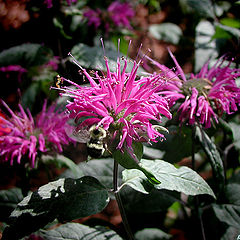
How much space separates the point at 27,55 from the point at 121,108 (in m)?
0.78

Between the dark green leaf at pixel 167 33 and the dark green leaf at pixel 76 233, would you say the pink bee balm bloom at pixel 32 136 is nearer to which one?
the dark green leaf at pixel 76 233

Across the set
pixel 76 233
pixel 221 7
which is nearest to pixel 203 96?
pixel 76 233

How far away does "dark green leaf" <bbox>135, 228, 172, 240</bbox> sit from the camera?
1093 millimetres

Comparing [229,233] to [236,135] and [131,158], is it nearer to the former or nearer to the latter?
[236,135]

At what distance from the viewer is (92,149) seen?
599 mm

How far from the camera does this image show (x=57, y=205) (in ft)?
2.07

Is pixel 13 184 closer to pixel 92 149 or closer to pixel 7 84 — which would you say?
pixel 7 84

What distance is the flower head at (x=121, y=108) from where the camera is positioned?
601 mm

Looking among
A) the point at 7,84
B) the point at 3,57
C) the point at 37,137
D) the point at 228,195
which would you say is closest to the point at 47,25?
Result: the point at 3,57

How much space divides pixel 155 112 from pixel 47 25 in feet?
2.78

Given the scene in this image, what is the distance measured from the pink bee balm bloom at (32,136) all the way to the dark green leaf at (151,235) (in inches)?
18.7

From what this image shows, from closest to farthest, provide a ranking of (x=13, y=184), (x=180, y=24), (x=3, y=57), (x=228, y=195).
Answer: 1. (x=228, y=195)
2. (x=3, y=57)
3. (x=13, y=184)
4. (x=180, y=24)

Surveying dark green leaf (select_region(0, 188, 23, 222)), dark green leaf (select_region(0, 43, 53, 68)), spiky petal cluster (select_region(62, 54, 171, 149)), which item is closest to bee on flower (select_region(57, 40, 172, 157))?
spiky petal cluster (select_region(62, 54, 171, 149))

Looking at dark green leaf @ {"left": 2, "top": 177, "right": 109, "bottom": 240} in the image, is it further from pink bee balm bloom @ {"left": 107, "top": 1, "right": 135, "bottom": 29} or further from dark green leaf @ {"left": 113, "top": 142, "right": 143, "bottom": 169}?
pink bee balm bloom @ {"left": 107, "top": 1, "right": 135, "bottom": 29}
